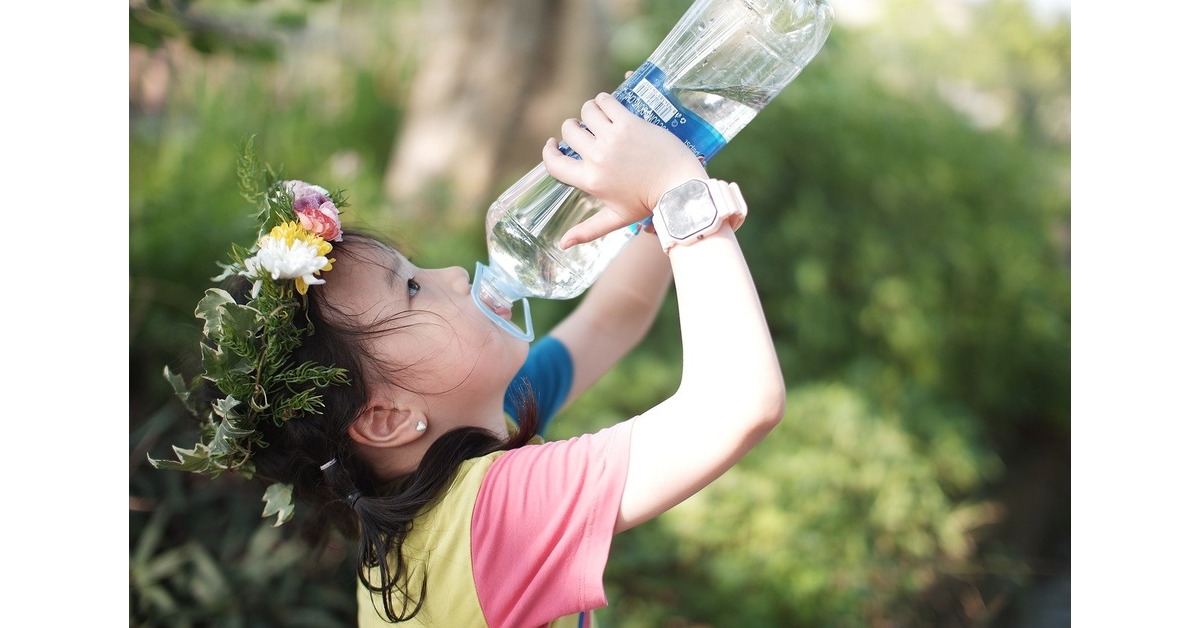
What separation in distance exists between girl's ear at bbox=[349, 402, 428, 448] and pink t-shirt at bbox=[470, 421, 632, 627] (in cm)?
16

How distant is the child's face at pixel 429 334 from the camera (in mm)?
1318

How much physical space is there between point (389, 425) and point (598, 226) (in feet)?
1.40

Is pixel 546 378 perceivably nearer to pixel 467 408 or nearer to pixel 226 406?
pixel 467 408

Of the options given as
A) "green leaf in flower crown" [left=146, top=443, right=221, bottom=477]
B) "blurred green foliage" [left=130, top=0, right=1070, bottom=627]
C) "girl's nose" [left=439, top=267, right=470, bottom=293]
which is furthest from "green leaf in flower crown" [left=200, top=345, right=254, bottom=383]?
"blurred green foliage" [left=130, top=0, right=1070, bottom=627]

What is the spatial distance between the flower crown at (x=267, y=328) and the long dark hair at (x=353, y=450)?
0.02 m

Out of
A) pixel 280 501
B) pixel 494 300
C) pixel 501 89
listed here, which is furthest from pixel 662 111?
pixel 501 89

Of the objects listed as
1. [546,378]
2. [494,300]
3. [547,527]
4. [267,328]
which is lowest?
[546,378]

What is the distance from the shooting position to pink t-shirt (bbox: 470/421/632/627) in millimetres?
1175

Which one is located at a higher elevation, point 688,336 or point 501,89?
point 688,336

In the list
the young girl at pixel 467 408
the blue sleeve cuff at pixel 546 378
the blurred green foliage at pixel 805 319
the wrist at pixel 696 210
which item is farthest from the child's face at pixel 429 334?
the blurred green foliage at pixel 805 319

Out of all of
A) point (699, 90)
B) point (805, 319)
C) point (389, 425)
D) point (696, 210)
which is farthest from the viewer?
point (805, 319)

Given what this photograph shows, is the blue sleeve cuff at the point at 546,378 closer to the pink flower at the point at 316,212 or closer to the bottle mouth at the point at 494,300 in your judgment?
the bottle mouth at the point at 494,300

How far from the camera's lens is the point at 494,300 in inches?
56.6

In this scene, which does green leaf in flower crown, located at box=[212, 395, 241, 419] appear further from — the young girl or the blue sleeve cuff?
the blue sleeve cuff
